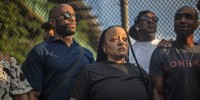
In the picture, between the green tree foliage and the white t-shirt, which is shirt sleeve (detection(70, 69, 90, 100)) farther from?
the green tree foliage

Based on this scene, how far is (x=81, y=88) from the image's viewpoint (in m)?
3.16

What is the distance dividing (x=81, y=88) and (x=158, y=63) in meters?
0.80

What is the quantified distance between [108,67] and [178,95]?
0.69 meters

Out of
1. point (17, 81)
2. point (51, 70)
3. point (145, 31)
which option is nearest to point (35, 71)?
point (51, 70)

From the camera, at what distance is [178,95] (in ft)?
11.0

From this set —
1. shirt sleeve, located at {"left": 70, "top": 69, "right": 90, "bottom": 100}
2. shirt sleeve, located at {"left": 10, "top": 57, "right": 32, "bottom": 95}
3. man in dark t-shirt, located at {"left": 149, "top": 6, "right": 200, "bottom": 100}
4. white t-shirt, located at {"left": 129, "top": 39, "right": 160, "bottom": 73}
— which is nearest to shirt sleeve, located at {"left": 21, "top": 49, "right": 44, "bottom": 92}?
shirt sleeve, located at {"left": 10, "top": 57, "right": 32, "bottom": 95}

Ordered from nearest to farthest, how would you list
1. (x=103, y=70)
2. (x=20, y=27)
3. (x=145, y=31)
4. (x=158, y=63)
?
(x=103, y=70), (x=158, y=63), (x=145, y=31), (x=20, y=27)

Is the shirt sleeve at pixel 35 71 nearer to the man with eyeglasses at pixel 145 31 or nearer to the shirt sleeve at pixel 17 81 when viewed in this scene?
the shirt sleeve at pixel 17 81

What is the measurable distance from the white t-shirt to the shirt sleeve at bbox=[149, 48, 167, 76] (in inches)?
29.4

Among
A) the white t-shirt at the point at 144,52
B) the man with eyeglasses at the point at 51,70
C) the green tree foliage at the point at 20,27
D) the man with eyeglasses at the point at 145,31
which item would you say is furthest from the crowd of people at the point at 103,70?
the green tree foliage at the point at 20,27

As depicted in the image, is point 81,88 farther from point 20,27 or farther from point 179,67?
point 20,27

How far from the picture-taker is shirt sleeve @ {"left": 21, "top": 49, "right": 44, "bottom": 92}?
11.2ft

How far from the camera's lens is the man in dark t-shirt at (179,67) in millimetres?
3357

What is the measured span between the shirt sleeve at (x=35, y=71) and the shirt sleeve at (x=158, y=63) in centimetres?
104
